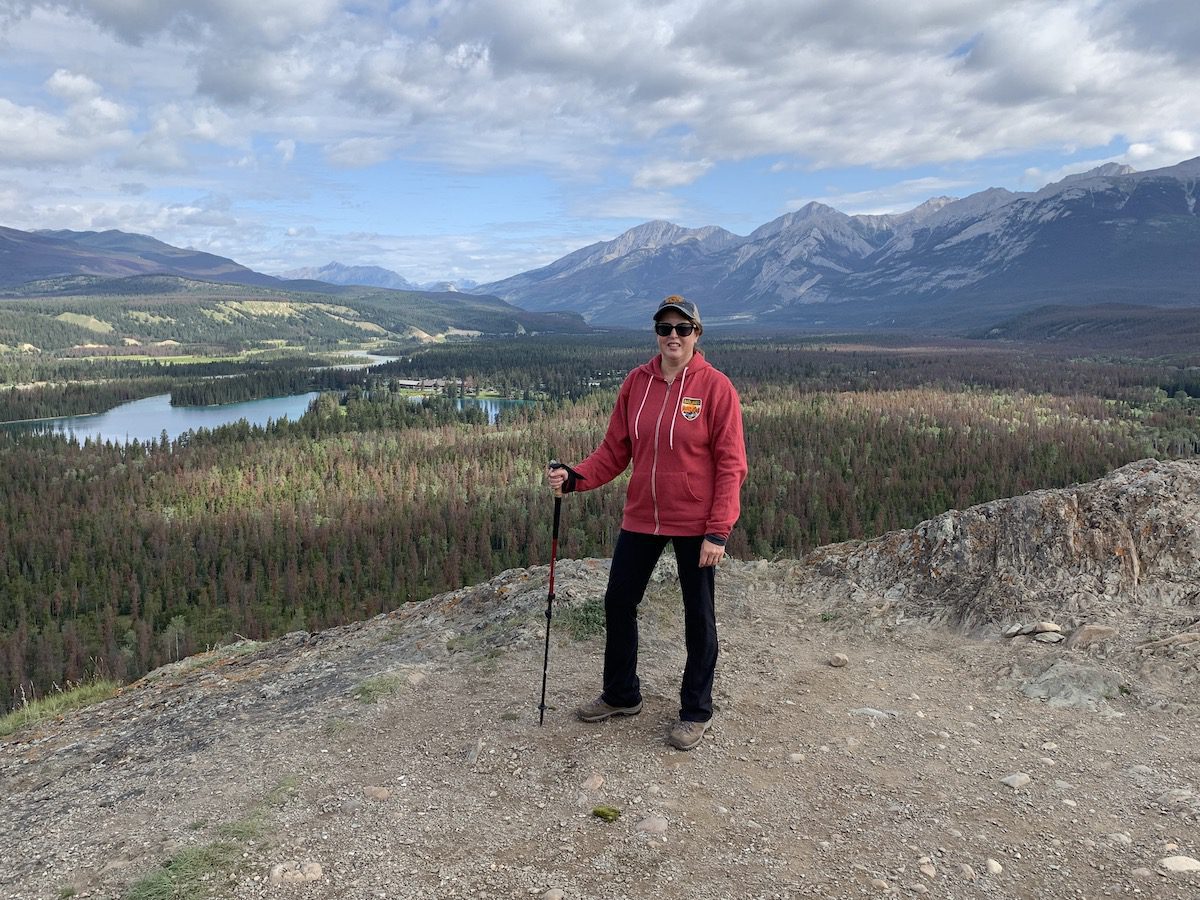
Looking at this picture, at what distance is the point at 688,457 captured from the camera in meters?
7.18

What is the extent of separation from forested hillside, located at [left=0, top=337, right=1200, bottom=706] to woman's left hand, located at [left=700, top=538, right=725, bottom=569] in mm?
26687

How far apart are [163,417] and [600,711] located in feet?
534

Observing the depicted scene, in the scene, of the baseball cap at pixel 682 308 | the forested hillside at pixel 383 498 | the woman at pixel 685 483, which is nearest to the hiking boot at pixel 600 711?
the woman at pixel 685 483

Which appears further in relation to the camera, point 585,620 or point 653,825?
point 585,620

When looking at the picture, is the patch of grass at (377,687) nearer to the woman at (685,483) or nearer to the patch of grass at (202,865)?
the patch of grass at (202,865)

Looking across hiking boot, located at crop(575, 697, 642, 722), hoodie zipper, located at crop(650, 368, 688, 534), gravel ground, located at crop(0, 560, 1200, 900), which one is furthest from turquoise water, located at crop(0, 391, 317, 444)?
hoodie zipper, located at crop(650, 368, 688, 534)

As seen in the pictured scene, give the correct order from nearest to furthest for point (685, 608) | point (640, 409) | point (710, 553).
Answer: point (710, 553), point (685, 608), point (640, 409)

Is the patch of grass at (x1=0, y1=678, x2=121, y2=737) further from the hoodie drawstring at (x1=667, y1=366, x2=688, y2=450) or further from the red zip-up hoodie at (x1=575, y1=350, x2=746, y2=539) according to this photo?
the hoodie drawstring at (x1=667, y1=366, x2=688, y2=450)

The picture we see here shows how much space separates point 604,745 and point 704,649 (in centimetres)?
132

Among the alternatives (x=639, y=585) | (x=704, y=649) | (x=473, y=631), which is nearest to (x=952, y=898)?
(x=704, y=649)

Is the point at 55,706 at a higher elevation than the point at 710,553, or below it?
below

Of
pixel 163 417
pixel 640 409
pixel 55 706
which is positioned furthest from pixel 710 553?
pixel 163 417

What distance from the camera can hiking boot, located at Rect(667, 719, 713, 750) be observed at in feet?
23.7

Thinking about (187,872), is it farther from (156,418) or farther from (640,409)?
(156,418)
